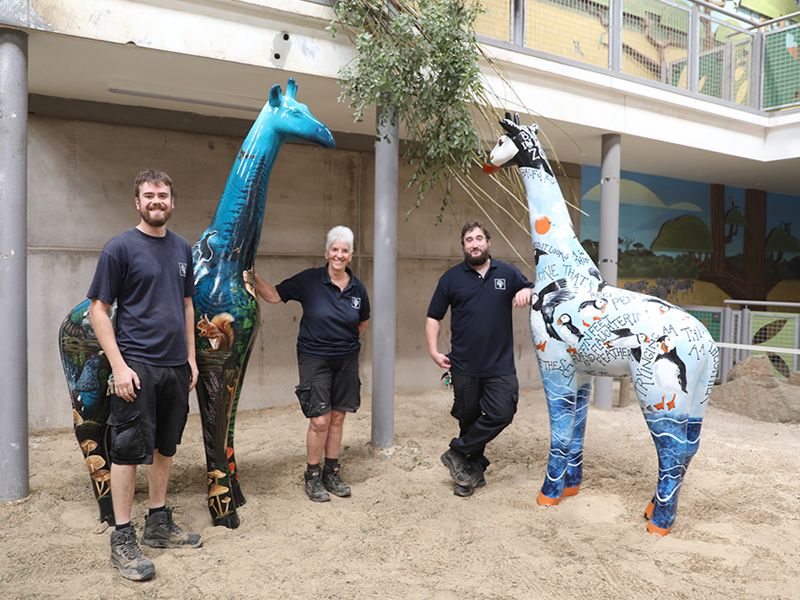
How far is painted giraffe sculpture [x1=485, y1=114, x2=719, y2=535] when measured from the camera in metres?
2.72

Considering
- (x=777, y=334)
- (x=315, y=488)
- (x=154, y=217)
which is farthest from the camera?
(x=777, y=334)

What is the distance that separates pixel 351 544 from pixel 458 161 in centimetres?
241

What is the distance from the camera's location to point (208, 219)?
5047mm

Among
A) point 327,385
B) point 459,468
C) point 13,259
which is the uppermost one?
point 13,259

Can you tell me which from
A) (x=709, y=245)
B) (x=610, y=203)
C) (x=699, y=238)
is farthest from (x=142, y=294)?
(x=709, y=245)

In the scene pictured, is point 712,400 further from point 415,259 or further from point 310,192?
point 310,192

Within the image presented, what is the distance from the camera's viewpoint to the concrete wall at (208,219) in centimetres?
446

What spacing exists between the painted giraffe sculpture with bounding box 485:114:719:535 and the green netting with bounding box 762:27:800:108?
166 inches

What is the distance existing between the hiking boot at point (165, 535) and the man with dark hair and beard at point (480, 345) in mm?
1417

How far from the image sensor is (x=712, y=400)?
590cm

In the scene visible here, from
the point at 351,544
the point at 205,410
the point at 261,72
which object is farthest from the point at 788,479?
the point at 261,72

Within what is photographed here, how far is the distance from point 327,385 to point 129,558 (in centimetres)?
117

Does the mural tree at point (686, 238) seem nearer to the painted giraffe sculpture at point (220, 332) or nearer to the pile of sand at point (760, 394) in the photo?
the pile of sand at point (760, 394)

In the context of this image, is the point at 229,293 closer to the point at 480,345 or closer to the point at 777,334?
the point at 480,345
